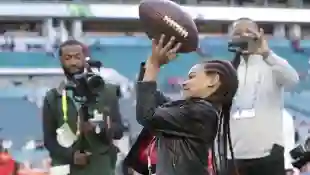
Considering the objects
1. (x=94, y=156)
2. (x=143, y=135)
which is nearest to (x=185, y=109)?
(x=143, y=135)

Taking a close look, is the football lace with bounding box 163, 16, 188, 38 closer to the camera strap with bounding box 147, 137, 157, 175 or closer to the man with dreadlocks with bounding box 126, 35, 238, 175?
the man with dreadlocks with bounding box 126, 35, 238, 175

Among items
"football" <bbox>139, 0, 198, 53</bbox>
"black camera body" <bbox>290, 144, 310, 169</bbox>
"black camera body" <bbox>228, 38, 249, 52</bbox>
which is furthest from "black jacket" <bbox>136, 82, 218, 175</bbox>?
"black camera body" <bbox>228, 38, 249, 52</bbox>

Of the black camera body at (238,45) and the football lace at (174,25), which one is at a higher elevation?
the football lace at (174,25)

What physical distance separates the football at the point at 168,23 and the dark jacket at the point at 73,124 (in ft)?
3.27

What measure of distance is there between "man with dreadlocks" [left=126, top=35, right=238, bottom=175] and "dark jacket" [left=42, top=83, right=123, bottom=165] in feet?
3.09

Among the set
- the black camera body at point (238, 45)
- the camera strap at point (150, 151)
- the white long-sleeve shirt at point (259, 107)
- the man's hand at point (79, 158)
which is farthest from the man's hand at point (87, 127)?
the black camera body at point (238, 45)

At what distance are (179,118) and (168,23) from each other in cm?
40

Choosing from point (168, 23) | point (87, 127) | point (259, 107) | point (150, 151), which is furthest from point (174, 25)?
point (259, 107)

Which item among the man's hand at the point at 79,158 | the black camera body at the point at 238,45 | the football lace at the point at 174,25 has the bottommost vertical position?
the man's hand at the point at 79,158

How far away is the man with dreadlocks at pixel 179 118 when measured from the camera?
2.82 m

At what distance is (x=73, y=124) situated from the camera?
3869 millimetres

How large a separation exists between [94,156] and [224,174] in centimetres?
86

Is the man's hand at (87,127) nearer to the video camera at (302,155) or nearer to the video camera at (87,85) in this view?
the video camera at (87,85)

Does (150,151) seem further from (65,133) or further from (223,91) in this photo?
(65,133)
